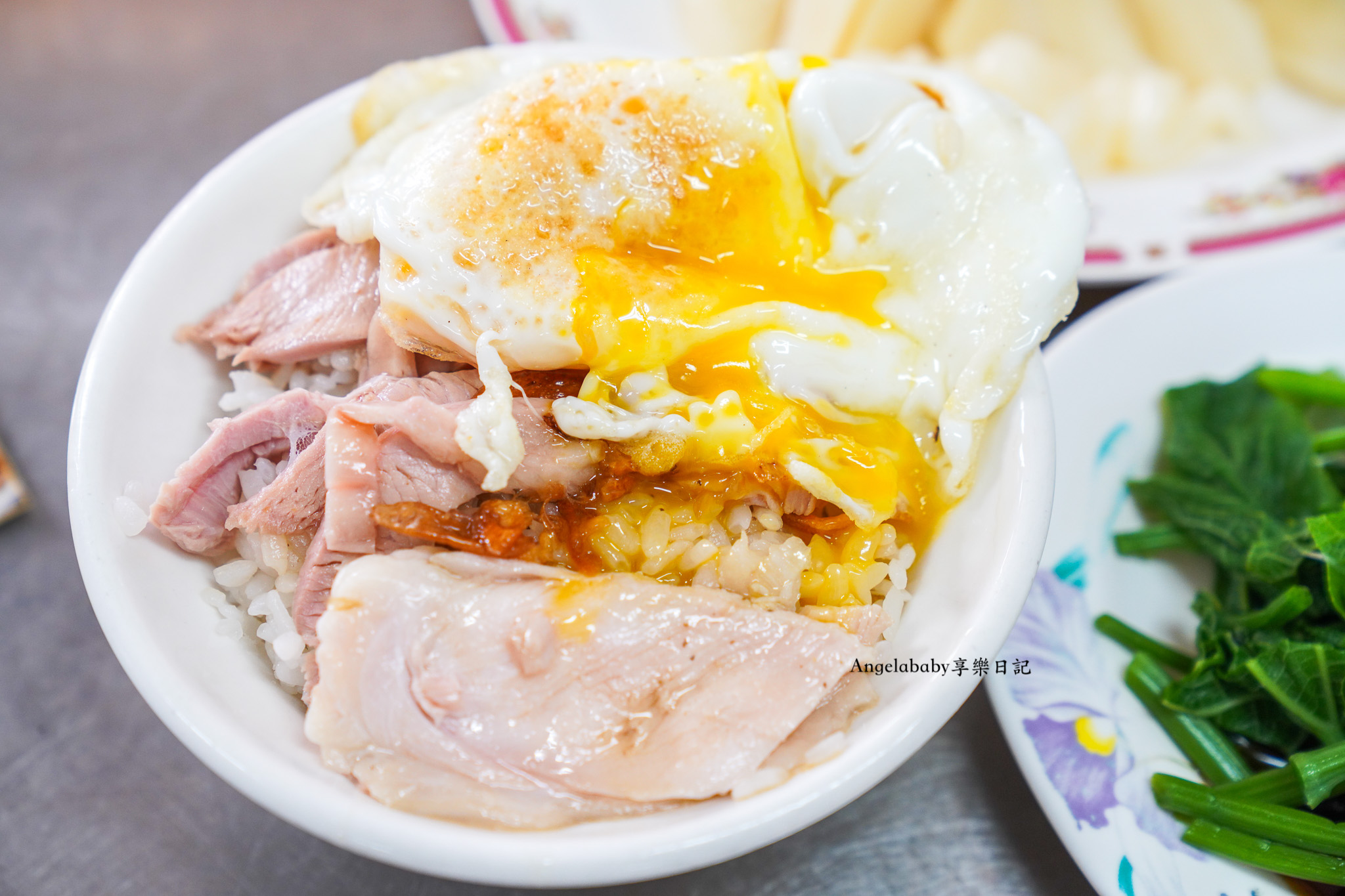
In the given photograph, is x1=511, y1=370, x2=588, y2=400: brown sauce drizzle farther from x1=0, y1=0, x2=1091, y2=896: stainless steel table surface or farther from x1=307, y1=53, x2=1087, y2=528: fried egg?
x1=0, y1=0, x2=1091, y2=896: stainless steel table surface

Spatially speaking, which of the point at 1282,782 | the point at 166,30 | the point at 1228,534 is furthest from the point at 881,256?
the point at 166,30

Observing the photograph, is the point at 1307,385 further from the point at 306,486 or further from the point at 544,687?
the point at 306,486

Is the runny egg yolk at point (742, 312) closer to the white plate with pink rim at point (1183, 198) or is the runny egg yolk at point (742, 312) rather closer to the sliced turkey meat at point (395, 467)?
the sliced turkey meat at point (395, 467)

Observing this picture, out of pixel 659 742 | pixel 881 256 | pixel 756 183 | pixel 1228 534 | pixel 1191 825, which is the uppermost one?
pixel 756 183

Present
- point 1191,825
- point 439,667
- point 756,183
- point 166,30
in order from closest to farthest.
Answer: point 439,667 < point 756,183 < point 1191,825 < point 166,30

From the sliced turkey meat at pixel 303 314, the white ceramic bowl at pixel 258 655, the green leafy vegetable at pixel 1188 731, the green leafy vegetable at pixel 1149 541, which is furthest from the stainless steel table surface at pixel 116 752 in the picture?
the sliced turkey meat at pixel 303 314

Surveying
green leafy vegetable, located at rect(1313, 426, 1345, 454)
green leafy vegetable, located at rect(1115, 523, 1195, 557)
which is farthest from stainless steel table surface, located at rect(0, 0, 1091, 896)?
green leafy vegetable, located at rect(1313, 426, 1345, 454)

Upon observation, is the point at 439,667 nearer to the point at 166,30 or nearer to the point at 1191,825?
the point at 1191,825
